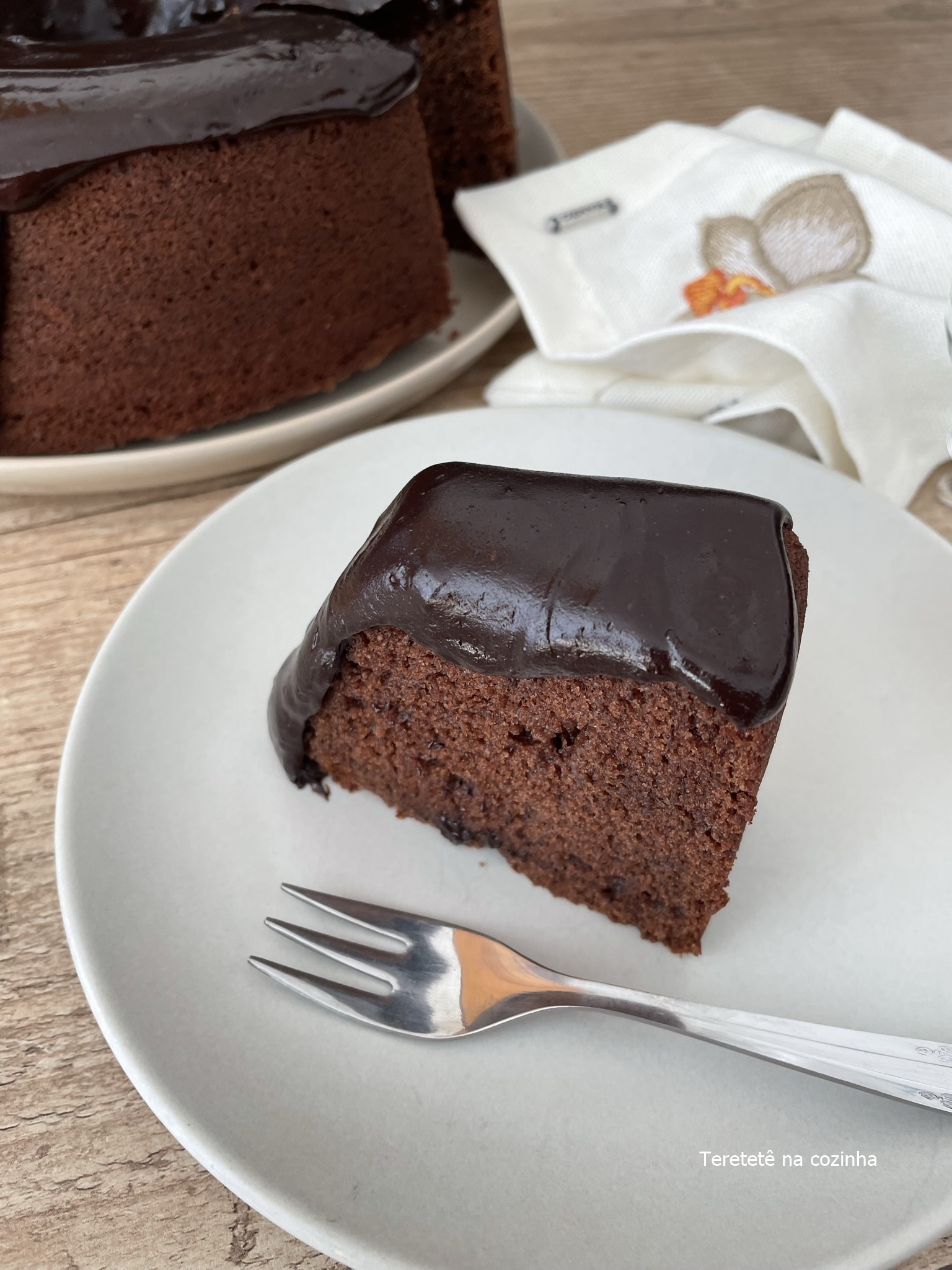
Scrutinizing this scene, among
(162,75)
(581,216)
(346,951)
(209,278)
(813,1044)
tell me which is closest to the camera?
(813,1044)

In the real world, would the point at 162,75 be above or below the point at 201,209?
above

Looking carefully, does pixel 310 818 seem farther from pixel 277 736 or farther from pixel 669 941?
pixel 669 941

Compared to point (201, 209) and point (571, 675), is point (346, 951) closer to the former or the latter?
point (571, 675)

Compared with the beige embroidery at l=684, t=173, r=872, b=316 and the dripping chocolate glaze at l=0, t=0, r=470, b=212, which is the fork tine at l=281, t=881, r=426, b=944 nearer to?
the dripping chocolate glaze at l=0, t=0, r=470, b=212

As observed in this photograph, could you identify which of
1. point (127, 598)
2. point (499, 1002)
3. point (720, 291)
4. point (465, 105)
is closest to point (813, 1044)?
point (499, 1002)

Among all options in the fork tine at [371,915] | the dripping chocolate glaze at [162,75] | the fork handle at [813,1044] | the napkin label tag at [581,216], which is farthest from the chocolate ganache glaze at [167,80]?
the fork handle at [813,1044]

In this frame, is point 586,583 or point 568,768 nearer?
point 586,583

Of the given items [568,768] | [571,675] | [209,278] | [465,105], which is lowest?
[568,768]
